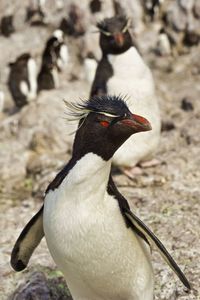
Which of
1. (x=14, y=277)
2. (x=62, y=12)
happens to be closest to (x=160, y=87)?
(x=62, y=12)

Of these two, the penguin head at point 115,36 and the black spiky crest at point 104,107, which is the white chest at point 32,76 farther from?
the black spiky crest at point 104,107

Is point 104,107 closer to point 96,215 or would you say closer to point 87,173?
point 87,173

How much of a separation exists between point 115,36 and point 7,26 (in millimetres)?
8045

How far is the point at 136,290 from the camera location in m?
3.72

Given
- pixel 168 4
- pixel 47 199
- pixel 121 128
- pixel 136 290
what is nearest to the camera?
pixel 121 128

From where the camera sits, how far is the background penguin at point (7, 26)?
13.9m

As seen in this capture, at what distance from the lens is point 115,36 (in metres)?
6.63

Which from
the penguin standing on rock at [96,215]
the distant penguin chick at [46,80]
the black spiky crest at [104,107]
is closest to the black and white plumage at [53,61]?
the distant penguin chick at [46,80]

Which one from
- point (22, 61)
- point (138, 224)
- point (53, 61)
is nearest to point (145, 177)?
point (138, 224)

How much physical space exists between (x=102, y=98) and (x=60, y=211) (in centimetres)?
70

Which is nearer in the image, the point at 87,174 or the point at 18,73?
the point at 87,174

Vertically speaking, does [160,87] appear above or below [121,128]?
below

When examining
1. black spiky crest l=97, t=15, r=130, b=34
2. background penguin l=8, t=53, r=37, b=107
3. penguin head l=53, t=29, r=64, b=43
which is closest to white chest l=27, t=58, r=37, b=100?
background penguin l=8, t=53, r=37, b=107

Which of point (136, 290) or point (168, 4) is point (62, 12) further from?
point (136, 290)
